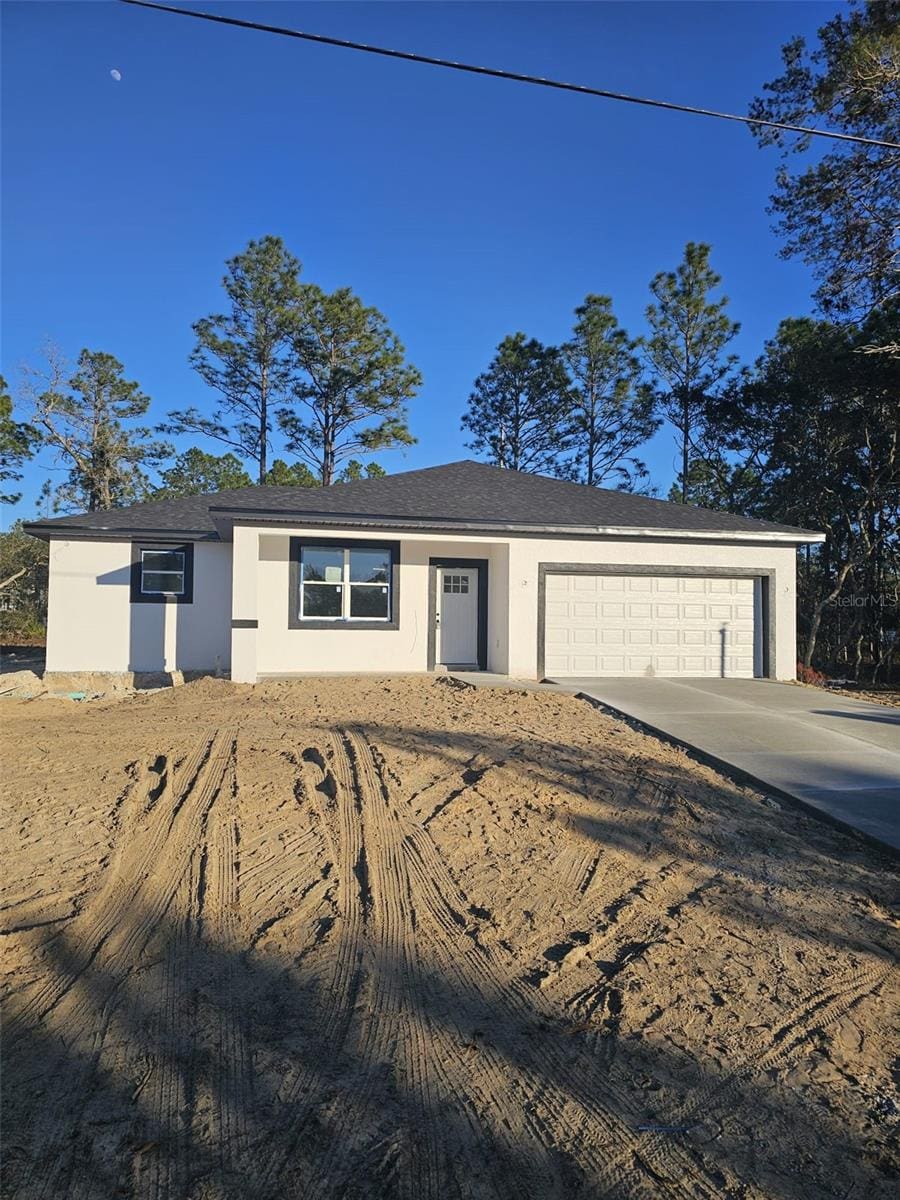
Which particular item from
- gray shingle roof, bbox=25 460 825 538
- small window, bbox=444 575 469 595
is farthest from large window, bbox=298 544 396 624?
small window, bbox=444 575 469 595

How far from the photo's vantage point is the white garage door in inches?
534

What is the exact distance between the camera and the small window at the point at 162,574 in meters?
14.5

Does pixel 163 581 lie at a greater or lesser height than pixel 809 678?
greater

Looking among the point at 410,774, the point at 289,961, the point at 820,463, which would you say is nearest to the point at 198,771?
the point at 410,774

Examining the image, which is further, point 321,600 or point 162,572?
point 162,572

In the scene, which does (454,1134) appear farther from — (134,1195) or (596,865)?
(596,865)

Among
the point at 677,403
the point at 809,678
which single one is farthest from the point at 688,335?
the point at 809,678

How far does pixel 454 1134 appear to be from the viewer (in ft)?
7.99

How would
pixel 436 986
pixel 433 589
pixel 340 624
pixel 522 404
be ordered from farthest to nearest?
pixel 522 404
pixel 433 589
pixel 340 624
pixel 436 986

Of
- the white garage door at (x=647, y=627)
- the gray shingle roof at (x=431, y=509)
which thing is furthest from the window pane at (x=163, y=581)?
the white garage door at (x=647, y=627)

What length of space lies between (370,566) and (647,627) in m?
5.36

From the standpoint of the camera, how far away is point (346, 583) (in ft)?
45.3

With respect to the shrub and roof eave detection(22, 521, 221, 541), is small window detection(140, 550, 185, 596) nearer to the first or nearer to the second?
roof eave detection(22, 521, 221, 541)

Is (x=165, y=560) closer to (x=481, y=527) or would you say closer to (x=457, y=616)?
(x=457, y=616)
